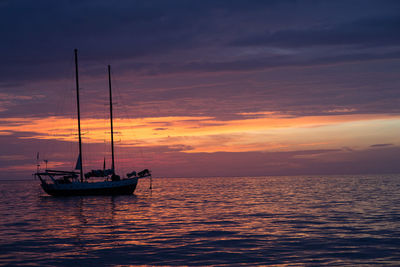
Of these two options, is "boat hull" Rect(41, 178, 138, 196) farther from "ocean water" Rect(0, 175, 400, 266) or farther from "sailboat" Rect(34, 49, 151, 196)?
"ocean water" Rect(0, 175, 400, 266)

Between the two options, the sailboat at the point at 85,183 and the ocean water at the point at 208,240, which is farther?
the sailboat at the point at 85,183

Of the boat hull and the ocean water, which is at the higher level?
the boat hull

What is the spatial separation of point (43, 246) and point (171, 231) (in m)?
9.46

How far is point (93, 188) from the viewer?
240ft

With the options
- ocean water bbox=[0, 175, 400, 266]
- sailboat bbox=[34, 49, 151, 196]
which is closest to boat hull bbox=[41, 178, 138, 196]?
sailboat bbox=[34, 49, 151, 196]

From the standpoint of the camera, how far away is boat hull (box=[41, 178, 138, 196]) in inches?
2879

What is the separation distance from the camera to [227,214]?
44.7 metres

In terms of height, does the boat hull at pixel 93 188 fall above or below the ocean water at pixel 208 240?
above

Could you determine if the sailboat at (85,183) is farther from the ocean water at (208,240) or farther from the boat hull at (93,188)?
the ocean water at (208,240)

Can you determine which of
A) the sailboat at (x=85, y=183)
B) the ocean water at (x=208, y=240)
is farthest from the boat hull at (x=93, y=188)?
the ocean water at (x=208, y=240)

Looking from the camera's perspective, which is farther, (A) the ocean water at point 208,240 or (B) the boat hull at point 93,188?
(B) the boat hull at point 93,188

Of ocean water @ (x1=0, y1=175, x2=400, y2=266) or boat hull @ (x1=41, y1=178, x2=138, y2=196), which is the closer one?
ocean water @ (x1=0, y1=175, x2=400, y2=266)

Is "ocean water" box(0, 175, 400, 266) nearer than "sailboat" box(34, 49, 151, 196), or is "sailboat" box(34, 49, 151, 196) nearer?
"ocean water" box(0, 175, 400, 266)

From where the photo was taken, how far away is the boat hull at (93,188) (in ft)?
240
